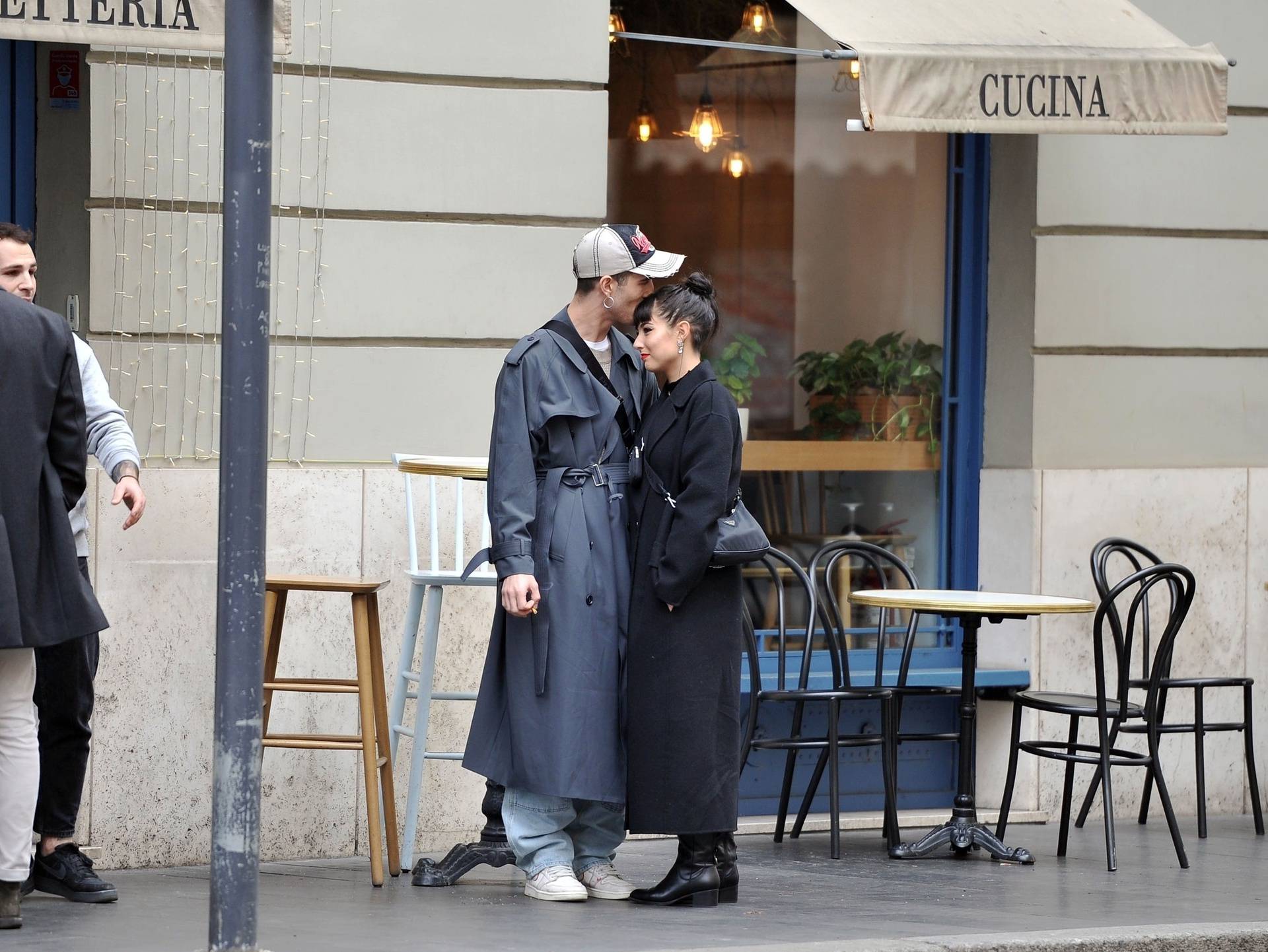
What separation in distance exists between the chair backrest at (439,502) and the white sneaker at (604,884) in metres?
1.01

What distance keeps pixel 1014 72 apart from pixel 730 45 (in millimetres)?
1237

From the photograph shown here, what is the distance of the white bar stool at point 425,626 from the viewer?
5793 mm

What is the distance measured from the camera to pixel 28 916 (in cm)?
512

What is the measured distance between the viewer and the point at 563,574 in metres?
5.37

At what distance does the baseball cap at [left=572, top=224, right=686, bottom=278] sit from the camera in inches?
214

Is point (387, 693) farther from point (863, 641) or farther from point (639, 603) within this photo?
point (863, 641)

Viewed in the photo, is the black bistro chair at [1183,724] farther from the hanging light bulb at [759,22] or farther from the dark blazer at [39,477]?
the dark blazer at [39,477]

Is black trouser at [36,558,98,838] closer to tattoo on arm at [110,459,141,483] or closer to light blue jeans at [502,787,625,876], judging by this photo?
tattoo on arm at [110,459,141,483]

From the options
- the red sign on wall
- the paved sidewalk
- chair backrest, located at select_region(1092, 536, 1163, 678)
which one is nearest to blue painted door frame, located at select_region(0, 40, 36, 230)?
the red sign on wall

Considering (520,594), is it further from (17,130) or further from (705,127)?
(705,127)

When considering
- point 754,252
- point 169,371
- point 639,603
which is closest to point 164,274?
point 169,371

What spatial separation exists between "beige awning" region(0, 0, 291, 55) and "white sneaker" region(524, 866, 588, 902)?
2.65 meters

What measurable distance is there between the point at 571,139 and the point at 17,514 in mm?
2657

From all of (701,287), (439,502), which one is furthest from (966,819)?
(701,287)
